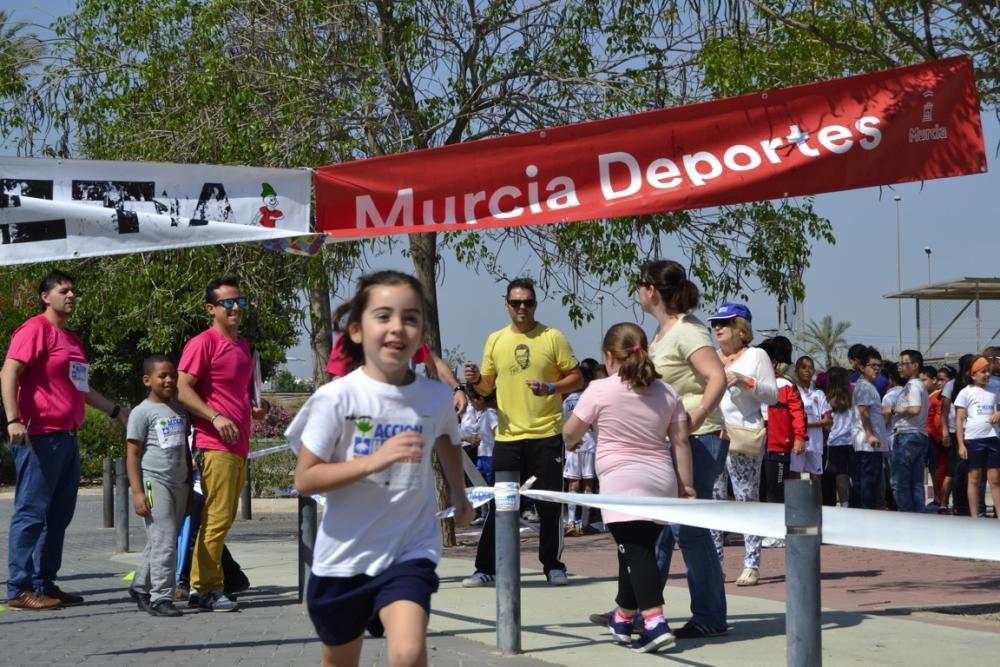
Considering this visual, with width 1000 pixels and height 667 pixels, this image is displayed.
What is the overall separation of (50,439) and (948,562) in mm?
7442

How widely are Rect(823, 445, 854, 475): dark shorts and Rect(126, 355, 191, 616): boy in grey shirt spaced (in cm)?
908

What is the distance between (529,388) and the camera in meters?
9.47

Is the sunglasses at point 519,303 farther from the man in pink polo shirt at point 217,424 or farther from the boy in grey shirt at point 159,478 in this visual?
the boy in grey shirt at point 159,478

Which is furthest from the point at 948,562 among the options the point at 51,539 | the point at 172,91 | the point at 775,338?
the point at 172,91

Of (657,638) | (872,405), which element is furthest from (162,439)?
(872,405)

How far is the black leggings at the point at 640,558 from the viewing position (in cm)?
700

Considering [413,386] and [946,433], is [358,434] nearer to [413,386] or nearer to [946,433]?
[413,386]

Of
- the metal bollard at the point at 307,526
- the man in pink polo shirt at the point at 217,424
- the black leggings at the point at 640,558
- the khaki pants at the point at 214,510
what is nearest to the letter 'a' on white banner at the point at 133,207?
the man in pink polo shirt at the point at 217,424

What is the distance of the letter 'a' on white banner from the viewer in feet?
25.1

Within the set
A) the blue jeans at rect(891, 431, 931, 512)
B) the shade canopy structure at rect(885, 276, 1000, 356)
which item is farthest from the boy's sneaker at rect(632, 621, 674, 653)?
the shade canopy structure at rect(885, 276, 1000, 356)

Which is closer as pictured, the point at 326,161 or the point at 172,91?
the point at 326,161

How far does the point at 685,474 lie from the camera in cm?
730

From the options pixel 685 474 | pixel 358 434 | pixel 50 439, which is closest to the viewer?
pixel 358 434

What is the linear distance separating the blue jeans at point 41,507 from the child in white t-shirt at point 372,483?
487 cm
